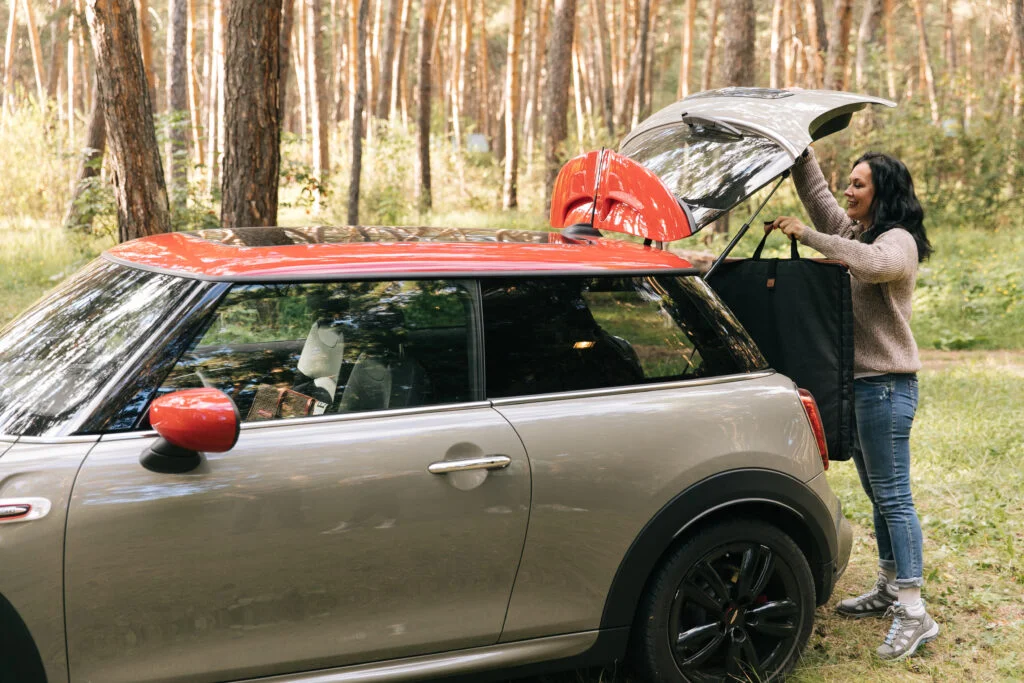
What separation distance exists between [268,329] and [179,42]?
14.5 meters

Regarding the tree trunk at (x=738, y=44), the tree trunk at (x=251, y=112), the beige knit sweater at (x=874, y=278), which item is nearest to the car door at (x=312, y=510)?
the beige knit sweater at (x=874, y=278)

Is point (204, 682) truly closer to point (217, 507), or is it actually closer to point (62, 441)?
point (217, 507)

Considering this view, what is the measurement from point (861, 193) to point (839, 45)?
587 inches

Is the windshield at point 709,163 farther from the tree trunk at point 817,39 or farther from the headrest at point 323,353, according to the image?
the tree trunk at point 817,39

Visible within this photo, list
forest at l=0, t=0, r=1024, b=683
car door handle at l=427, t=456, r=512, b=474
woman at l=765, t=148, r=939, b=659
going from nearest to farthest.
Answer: car door handle at l=427, t=456, r=512, b=474, woman at l=765, t=148, r=939, b=659, forest at l=0, t=0, r=1024, b=683

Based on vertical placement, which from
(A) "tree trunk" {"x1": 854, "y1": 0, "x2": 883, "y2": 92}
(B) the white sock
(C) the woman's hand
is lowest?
(B) the white sock

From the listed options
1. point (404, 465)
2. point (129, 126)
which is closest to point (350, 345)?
point (404, 465)

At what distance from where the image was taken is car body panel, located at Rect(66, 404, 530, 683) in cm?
260

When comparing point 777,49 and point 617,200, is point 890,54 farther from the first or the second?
point 617,200

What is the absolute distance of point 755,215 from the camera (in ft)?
12.5

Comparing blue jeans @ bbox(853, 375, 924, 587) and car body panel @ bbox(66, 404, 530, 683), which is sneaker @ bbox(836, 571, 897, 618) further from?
car body panel @ bbox(66, 404, 530, 683)

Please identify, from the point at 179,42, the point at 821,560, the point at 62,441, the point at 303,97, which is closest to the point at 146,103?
the point at 62,441

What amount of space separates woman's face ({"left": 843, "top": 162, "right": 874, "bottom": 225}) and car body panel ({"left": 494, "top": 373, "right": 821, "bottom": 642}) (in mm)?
1189

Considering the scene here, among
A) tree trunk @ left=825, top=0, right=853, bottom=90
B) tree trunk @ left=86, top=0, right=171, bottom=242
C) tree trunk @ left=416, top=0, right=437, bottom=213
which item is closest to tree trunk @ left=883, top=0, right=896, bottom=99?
tree trunk @ left=825, top=0, right=853, bottom=90
